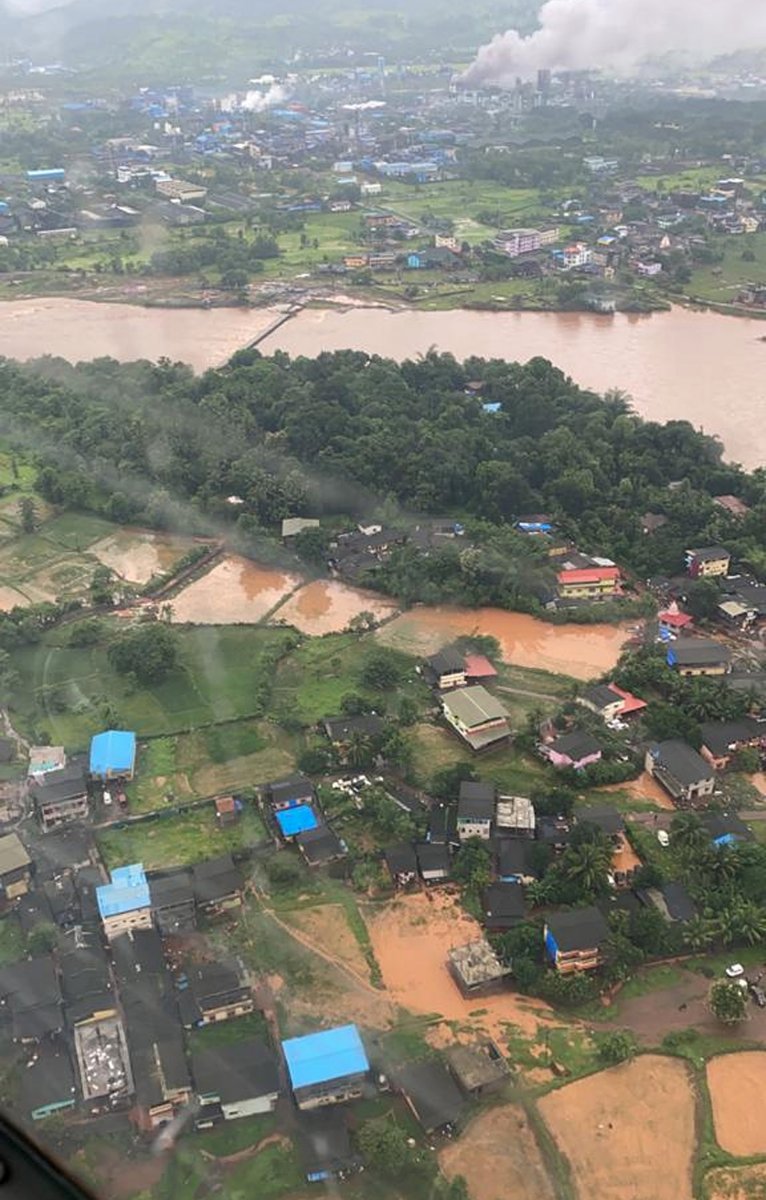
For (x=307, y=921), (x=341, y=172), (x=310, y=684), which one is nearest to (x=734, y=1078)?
(x=307, y=921)

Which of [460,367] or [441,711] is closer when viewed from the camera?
[441,711]

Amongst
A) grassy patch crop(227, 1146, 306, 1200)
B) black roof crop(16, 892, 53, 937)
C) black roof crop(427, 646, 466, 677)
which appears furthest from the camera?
black roof crop(427, 646, 466, 677)

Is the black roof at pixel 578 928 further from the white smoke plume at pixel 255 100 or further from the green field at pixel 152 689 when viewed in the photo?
the white smoke plume at pixel 255 100

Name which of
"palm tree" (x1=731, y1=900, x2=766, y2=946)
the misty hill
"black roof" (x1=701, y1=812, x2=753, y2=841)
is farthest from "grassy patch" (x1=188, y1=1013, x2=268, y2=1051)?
the misty hill

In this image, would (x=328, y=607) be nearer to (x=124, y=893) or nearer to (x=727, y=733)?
(x=727, y=733)

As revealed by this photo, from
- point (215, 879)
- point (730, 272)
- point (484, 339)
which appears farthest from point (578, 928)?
point (730, 272)

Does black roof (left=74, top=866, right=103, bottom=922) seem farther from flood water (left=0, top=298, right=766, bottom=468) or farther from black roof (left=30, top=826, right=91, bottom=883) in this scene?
flood water (left=0, top=298, right=766, bottom=468)

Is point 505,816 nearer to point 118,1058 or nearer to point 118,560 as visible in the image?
point 118,1058
